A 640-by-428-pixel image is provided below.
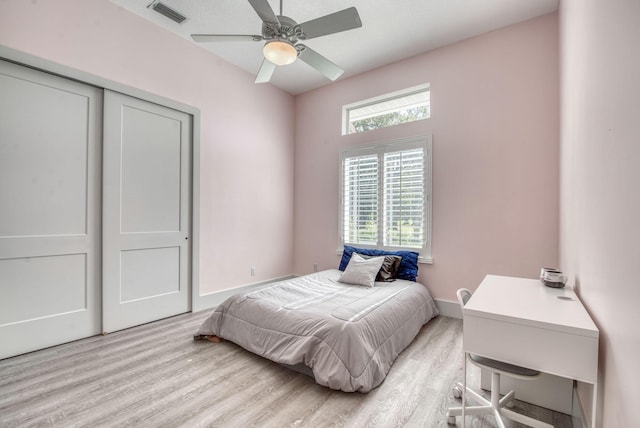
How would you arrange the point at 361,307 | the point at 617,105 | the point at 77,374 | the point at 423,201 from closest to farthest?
the point at 617,105, the point at 77,374, the point at 361,307, the point at 423,201

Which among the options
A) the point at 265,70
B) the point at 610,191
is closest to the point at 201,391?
the point at 610,191

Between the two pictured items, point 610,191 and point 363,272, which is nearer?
point 610,191

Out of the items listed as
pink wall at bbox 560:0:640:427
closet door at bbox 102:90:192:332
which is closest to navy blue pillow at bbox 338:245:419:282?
pink wall at bbox 560:0:640:427

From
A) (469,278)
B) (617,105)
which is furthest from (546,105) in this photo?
(617,105)

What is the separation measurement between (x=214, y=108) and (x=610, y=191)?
Answer: 3.93 meters

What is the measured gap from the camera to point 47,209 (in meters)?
2.59

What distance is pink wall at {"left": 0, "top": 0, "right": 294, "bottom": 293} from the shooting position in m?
2.61

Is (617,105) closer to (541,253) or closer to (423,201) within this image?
(541,253)

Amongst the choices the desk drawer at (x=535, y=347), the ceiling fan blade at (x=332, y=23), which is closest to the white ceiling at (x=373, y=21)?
the ceiling fan blade at (x=332, y=23)

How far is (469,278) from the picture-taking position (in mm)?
3396

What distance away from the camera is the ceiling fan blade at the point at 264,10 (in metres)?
1.94

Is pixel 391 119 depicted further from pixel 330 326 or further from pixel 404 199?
pixel 330 326

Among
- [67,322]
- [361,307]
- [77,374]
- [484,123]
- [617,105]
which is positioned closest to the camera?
[617,105]

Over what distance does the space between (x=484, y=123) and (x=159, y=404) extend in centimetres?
393
